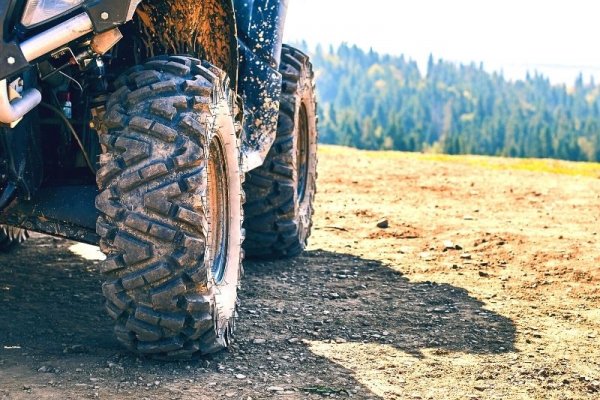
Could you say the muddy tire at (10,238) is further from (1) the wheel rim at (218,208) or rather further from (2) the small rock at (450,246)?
(2) the small rock at (450,246)

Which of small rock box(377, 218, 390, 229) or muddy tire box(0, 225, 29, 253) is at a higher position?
muddy tire box(0, 225, 29, 253)

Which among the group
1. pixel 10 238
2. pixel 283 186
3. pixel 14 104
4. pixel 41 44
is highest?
pixel 41 44

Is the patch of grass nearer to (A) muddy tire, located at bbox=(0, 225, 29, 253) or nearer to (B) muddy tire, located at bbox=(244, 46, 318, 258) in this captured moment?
(B) muddy tire, located at bbox=(244, 46, 318, 258)

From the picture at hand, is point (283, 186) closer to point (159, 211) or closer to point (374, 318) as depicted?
point (374, 318)

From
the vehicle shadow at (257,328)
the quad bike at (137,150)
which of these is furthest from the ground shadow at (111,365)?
the quad bike at (137,150)

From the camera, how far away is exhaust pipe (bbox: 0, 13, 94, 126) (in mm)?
4293

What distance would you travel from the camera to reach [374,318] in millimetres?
6289

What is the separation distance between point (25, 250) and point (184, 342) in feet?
11.3

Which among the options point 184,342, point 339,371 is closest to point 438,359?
point 339,371

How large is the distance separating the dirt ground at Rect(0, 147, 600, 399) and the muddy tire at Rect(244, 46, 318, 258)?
0.53 feet

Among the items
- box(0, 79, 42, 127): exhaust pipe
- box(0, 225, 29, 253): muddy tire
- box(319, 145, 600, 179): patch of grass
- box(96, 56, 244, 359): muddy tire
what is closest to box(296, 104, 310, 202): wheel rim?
box(0, 225, 29, 253): muddy tire

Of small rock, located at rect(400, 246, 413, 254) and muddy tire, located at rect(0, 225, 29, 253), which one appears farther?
small rock, located at rect(400, 246, 413, 254)

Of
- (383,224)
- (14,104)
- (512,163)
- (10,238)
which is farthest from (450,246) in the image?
(512,163)

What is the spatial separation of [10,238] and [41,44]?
3.73m
